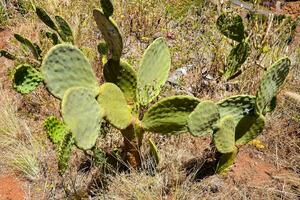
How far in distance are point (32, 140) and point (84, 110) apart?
111cm

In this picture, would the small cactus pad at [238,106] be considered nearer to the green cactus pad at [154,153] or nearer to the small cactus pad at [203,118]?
the small cactus pad at [203,118]

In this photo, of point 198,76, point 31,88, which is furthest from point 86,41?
point 31,88

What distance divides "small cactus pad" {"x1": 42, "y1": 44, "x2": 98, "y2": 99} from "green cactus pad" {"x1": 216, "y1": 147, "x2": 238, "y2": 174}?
0.99m

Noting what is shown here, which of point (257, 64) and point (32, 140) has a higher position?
point (257, 64)

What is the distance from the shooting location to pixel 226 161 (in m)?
2.71

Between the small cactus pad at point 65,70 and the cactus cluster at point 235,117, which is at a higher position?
the small cactus pad at point 65,70

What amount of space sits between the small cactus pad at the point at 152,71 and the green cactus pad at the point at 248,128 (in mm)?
617

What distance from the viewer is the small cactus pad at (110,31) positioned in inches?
89.4

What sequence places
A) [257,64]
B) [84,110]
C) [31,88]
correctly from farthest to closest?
[257,64] → [31,88] → [84,110]

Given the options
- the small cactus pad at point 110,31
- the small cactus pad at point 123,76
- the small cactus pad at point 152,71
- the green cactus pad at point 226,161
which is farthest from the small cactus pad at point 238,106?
the small cactus pad at point 110,31

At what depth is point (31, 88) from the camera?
9.55 feet

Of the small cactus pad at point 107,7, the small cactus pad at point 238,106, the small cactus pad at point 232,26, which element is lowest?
the small cactus pad at point 238,106

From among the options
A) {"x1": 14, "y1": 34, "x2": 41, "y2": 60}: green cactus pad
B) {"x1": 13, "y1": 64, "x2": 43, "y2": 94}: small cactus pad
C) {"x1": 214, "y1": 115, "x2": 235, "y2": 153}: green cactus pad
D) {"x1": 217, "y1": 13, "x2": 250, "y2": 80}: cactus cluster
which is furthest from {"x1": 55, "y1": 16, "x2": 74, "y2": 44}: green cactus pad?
{"x1": 214, "y1": 115, "x2": 235, "y2": 153}: green cactus pad

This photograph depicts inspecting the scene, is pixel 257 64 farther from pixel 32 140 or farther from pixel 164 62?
pixel 32 140
